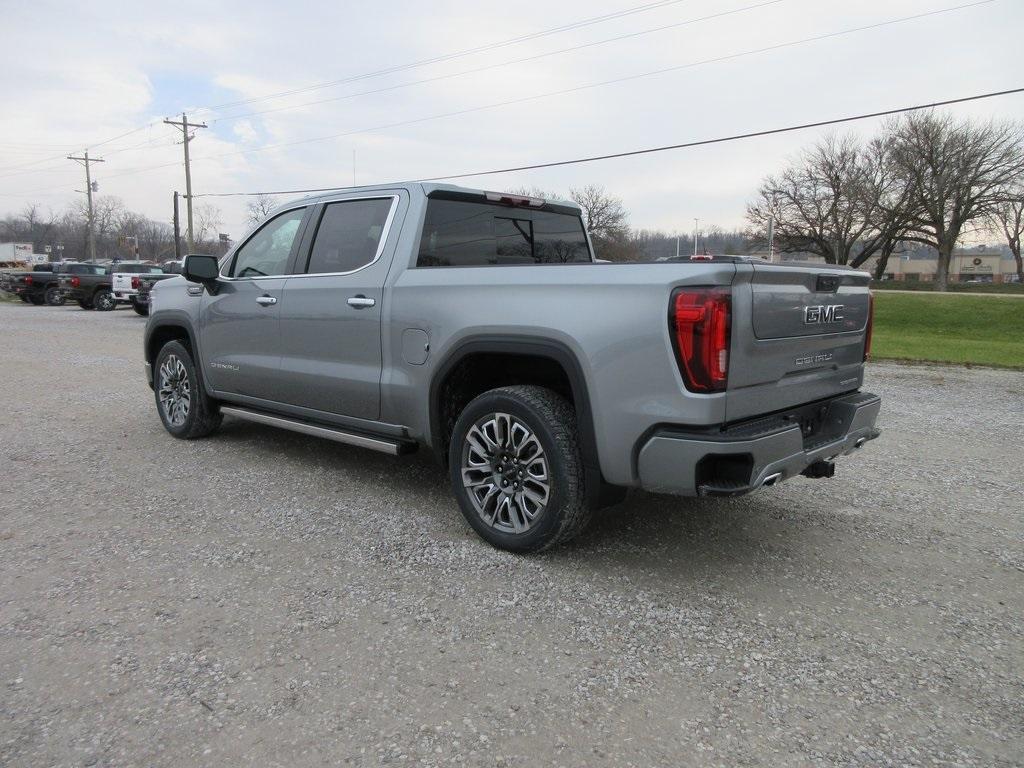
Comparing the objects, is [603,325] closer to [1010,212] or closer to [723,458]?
[723,458]

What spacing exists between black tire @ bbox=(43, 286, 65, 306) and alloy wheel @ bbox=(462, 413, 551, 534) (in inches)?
1203

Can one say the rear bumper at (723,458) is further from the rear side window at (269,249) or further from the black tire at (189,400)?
the black tire at (189,400)

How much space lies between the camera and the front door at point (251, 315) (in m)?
5.16

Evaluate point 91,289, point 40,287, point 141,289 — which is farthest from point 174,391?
point 40,287

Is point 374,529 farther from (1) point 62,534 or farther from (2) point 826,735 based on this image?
(2) point 826,735

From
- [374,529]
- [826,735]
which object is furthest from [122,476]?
[826,735]

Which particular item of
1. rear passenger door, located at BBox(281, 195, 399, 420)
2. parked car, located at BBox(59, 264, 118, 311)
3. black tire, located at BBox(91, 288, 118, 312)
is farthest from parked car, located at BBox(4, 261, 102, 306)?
rear passenger door, located at BBox(281, 195, 399, 420)

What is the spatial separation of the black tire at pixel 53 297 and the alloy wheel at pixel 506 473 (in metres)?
30.6

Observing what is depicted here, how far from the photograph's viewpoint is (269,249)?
5.39 m

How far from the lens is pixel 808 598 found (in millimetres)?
3354

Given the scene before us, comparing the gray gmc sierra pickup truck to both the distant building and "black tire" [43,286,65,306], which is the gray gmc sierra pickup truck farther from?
the distant building

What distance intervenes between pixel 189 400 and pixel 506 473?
143 inches

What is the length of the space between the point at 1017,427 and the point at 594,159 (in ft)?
60.7

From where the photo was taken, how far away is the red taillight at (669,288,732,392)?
300cm
